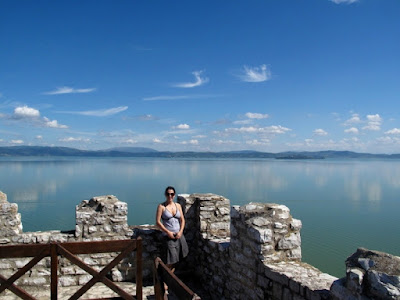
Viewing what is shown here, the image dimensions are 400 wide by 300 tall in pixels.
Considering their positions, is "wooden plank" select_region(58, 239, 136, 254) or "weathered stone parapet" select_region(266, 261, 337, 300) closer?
"weathered stone parapet" select_region(266, 261, 337, 300)

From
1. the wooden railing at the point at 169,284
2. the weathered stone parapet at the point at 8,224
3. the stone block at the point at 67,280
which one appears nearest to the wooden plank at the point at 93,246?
the wooden railing at the point at 169,284

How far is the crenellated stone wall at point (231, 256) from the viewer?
325 cm

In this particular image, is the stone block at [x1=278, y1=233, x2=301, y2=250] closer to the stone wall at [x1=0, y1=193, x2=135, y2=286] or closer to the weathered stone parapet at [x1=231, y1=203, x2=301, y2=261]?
the weathered stone parapet at [x1=231, y1=203, x2=301, y2=261]

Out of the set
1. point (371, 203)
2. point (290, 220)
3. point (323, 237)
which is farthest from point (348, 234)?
point (290, 220)

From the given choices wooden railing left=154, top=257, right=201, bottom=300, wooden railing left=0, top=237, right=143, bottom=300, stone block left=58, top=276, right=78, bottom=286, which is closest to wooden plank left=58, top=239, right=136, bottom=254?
wooden railing left=0, top=237, right=143, bottom=300

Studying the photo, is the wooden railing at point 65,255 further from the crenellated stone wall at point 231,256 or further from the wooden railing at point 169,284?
the crenellated stone wall at point 231,256

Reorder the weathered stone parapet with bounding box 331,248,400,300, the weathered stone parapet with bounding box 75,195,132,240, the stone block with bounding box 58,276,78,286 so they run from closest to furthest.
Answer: the weathered stone parapet with bounding box 331,248,400,300 → the stone block with bounding box 58,276,78,286 → the weathered stone parapet with bounding box 75,195,132,240

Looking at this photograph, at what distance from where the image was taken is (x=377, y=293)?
9.83 feet

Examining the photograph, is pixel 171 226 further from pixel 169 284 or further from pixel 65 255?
pixel 169 284

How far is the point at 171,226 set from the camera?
619 centimetres

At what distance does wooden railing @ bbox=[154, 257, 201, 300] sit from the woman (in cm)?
198

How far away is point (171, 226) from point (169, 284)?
2588 millimetres

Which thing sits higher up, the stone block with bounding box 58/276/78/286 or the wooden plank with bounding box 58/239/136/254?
the wooden plank with bounding box 58/239/136/254

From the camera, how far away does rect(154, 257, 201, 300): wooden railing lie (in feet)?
10.1
